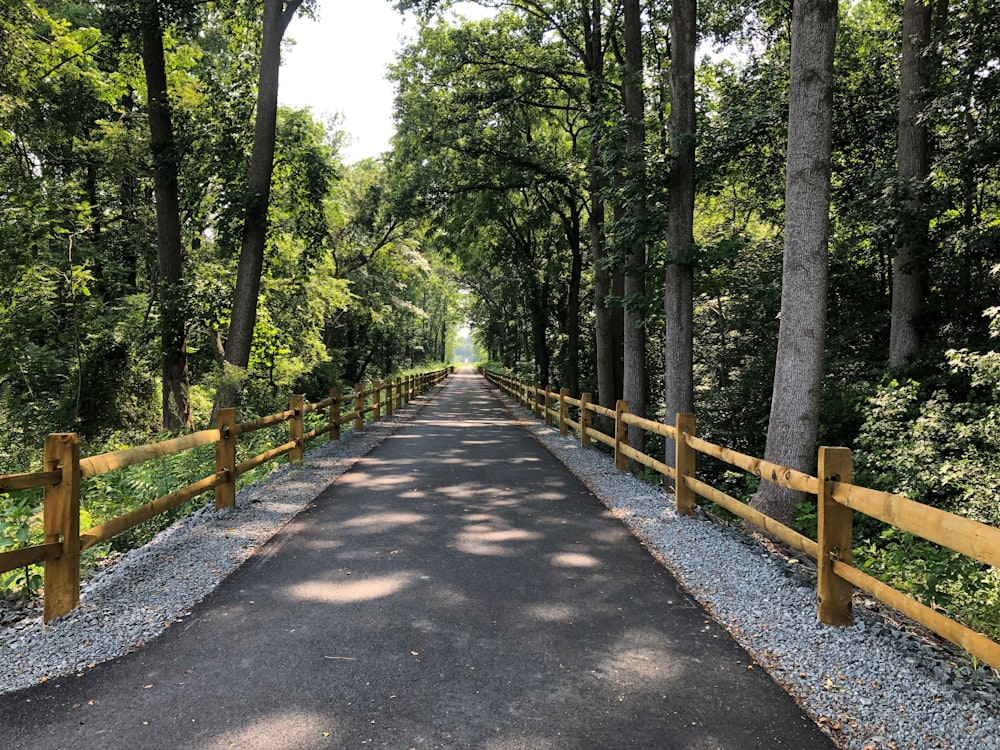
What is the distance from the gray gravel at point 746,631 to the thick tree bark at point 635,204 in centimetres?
492

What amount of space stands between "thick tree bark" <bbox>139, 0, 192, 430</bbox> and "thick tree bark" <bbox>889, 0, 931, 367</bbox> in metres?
12.9

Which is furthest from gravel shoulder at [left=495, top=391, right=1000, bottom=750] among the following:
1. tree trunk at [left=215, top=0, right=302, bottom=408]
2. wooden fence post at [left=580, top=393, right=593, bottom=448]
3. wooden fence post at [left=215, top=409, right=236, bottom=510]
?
tree trunk at [left=215, top=0, right=302, bottom=408]

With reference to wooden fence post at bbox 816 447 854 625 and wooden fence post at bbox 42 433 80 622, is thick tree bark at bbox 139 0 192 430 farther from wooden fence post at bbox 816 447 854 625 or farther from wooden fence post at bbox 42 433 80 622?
wooden fence post at bbox 816 447 854 625

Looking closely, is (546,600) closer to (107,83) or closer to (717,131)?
(717,131)

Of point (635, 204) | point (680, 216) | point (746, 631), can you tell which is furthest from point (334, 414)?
point (746, 631)

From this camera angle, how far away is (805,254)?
626 cm

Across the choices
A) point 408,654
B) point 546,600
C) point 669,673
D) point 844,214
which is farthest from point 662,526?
point 844,214

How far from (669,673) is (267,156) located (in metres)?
10.8

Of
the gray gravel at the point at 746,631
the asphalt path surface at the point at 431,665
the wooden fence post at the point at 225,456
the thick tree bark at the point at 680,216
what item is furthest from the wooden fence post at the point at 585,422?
the wooden fence post at the point at 225,456

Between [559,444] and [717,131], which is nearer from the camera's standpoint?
[717,131]

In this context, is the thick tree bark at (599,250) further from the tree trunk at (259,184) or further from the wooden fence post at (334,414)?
the tree trunk at (259,184)

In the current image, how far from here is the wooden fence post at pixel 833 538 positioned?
3.73 m

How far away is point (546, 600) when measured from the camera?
13.7 ft

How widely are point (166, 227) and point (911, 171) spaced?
1380 centimetres
